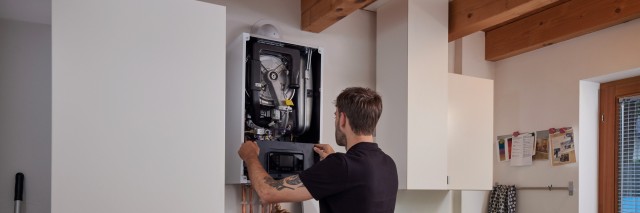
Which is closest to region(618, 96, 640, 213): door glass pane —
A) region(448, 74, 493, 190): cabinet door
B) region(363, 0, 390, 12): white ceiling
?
region(448, 74, 493, 190): cabinet door

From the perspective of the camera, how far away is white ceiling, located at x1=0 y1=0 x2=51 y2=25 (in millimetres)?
2160

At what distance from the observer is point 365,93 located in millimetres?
2041

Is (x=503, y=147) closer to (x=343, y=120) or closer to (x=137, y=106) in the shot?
(x=343, y=120)

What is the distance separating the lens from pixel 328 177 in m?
1.85

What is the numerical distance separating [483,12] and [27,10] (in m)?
2.35

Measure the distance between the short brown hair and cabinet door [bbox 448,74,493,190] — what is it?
1.44 m

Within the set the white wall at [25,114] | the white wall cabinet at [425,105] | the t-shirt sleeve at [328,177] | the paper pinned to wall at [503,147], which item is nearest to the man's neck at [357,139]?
the t-shirt sleeve at [328,177]

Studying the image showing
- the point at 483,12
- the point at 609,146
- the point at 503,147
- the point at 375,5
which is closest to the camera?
the point at 483,12

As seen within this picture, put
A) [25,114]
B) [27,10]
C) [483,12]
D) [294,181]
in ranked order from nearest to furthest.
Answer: [294,181], [27,10], [25,114], [483,12]

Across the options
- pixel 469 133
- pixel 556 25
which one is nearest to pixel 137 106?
pixel 469 133

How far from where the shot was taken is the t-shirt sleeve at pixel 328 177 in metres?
1.84

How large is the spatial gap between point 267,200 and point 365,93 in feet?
1.82

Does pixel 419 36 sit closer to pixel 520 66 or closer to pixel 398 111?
pixel 398 111

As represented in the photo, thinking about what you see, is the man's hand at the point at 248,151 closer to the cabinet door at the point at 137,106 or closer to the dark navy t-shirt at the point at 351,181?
the cabinet door at the point at 137,106
